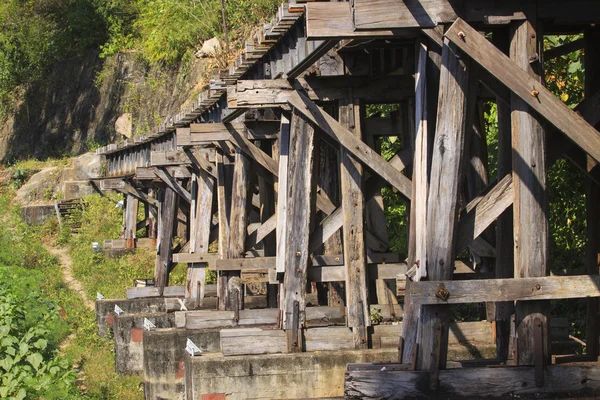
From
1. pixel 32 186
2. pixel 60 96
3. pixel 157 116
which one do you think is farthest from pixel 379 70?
pixel 60 96

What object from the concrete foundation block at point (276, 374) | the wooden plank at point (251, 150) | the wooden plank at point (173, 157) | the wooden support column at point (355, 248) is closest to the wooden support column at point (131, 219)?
the wooden plank at point (173, 157)

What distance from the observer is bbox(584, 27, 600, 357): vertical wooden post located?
7.59 m

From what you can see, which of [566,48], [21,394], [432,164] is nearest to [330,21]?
[432,164]

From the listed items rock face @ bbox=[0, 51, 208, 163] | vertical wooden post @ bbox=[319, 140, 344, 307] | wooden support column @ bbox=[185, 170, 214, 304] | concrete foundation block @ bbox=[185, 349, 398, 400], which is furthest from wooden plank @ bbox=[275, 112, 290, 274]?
rock face @ bbox=[0, 51, 208, 163]

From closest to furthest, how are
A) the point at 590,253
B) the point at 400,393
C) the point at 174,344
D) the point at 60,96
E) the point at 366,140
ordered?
the point at 400,393, the point at 590,253, the point at 366,140, the point at 174,344, the point at 60,96

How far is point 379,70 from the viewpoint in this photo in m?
9.66

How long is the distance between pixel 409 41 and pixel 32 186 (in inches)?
1037

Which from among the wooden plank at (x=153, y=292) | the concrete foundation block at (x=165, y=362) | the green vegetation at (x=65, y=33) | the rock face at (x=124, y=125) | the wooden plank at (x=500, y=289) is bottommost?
the concrete foundation block at (x=165, y=362)

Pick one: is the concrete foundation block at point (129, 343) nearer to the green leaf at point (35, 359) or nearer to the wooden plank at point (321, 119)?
the green leaf at point (35, 359)

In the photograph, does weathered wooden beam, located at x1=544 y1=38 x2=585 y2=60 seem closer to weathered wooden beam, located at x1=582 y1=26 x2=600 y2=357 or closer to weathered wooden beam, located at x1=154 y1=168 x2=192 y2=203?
weathered wooden beam, located at x1=582 y1=26 x2=600 y2=357

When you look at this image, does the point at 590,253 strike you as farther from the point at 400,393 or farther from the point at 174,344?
the point at 174,344

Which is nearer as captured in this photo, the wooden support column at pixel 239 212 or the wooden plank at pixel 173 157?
the wooden support column at pixel 239 212

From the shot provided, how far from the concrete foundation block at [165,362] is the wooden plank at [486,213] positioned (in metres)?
6.41

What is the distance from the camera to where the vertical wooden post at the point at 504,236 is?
7.07m
